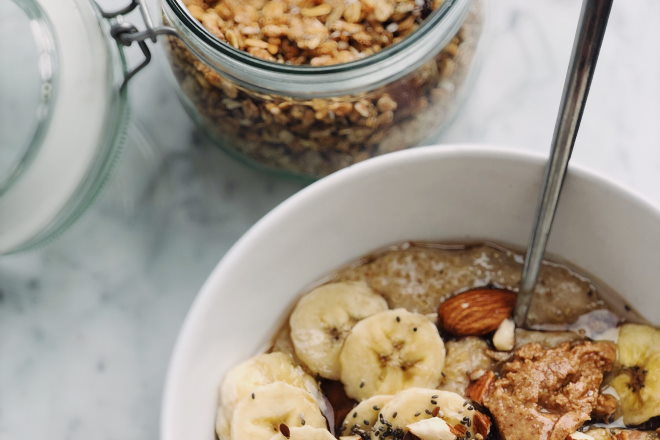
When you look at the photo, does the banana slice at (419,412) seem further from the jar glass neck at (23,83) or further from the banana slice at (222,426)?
the jar glass neck at (23,83)

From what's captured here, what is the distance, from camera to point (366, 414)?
3.21 ft

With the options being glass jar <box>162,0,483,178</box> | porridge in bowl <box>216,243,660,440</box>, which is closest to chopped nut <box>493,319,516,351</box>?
porridge in bowl <box>216,243,660,440</box>

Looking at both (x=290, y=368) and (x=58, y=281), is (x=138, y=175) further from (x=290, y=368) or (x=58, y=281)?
(x=290, y=368)

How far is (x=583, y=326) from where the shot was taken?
40.4 inches

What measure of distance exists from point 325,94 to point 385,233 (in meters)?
0.17

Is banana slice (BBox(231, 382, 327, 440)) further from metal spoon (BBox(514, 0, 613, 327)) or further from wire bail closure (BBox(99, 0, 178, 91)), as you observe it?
wire bail closure (BBox(99, 0, 178, 91))

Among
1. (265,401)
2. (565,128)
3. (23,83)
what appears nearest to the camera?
(565,128)

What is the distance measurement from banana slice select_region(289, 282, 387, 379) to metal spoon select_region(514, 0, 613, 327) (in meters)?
0.16

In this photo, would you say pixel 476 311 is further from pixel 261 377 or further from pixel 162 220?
pixel 162 220

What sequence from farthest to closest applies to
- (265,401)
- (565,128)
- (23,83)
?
1. (23,83)
2. (265,401)
3. (565,128)

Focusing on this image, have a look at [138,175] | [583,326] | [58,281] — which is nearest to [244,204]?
[138,175]

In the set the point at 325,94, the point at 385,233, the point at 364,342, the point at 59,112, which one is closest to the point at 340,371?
the point at 364,342

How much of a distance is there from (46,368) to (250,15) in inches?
18.7

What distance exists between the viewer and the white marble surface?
1.14 meters
